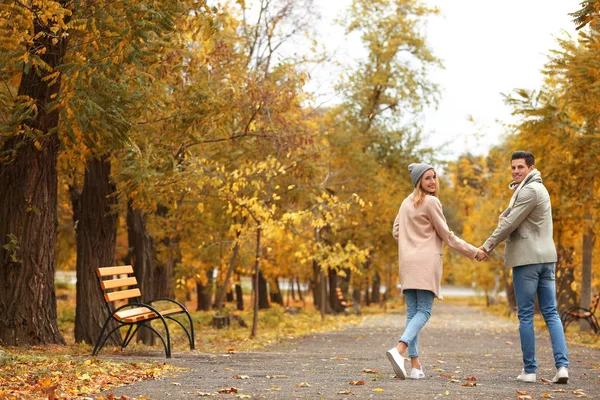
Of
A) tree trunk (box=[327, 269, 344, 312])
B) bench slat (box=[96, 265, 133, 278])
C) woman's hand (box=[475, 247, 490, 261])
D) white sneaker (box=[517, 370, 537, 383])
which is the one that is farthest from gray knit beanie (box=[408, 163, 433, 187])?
tree trunk (box=[327, 269, 344, 312])

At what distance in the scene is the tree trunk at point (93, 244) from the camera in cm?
1429

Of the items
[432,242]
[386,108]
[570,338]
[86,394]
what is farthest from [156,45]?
[386,108]

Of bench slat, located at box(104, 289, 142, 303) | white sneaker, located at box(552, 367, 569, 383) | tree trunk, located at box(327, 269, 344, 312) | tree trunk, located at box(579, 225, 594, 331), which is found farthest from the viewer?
tree trunk, located at box(327, 269, 344, 312)

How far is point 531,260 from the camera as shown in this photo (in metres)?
8.00

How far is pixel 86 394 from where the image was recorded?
22.4 feet

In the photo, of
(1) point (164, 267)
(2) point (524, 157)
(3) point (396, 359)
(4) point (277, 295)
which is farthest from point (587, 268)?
(4) point (277, 295)

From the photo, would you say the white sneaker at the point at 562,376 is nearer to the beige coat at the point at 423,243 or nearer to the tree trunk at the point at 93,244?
the beige coat at the point at 423,243

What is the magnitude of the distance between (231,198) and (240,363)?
22.0 ft

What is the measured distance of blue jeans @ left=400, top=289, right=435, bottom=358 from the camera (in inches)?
317

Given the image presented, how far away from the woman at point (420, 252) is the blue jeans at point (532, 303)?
0.67 meters

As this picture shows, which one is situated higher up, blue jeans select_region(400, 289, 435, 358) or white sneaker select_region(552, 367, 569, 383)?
blue jeans select_region(400, 289, 435, 358)

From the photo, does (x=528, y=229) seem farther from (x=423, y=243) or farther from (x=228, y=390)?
(x=228, y=390)

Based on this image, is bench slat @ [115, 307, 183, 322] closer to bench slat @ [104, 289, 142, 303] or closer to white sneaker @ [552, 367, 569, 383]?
bench slat @ [104, 289, 142, 303]

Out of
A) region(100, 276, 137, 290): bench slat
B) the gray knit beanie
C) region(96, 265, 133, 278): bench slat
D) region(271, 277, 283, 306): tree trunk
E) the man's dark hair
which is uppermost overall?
the man's dark hair
